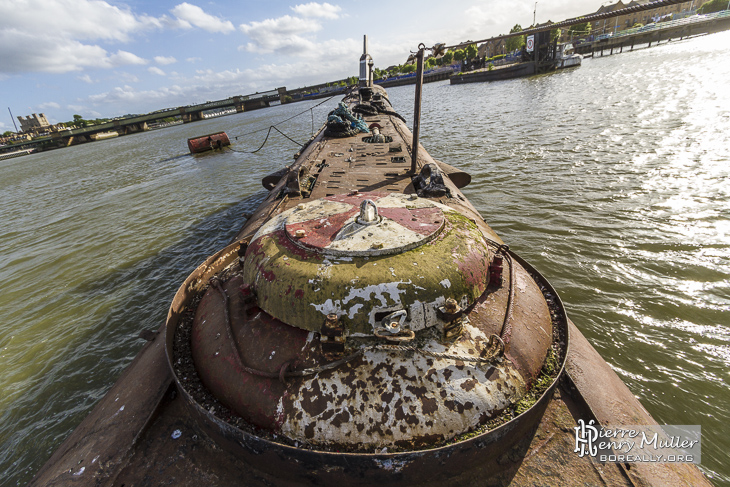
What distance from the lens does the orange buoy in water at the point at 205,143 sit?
1039 inches

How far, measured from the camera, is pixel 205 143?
2661cm

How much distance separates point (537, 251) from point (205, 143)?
27891 millimetres

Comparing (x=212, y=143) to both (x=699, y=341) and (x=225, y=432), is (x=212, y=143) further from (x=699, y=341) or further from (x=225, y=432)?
(x=699, y=341)

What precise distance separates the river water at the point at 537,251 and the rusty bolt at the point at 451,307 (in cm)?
383

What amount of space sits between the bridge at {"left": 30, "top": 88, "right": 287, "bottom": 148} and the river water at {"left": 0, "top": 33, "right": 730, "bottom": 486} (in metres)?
58.1

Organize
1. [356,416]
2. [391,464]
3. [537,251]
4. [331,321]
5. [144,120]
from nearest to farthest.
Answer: [391,464] → [356,416] → [331,321] → [537,251] → [144,120]

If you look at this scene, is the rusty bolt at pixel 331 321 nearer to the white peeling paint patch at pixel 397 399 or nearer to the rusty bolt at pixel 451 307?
the white peeling paint patch at pixel 397 399

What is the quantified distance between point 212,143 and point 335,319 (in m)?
29.0

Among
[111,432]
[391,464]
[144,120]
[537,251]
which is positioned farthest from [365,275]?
[144,120]

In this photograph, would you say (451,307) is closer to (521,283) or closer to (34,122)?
(521,283)

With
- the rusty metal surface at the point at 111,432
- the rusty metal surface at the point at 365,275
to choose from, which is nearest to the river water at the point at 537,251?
the rusty metal surface at the point at 111,432
